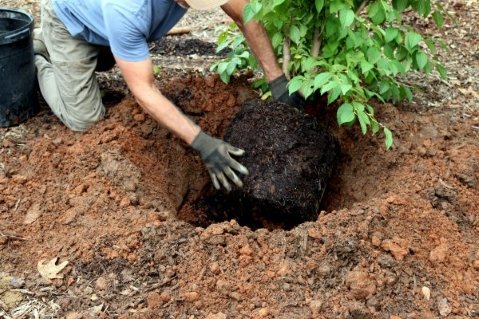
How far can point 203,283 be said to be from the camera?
2.97m

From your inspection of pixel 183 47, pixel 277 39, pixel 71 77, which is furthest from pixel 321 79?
pixel 183 47

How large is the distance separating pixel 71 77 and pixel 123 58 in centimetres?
90

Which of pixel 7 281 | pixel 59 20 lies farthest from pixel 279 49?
pixel 7 281

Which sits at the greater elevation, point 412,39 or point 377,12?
point 377,12

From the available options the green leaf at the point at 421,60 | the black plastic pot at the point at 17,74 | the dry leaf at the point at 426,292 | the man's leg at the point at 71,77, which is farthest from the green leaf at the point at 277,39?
the black plastic pot at the point at 17,74

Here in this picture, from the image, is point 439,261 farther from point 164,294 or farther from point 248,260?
point 164,294

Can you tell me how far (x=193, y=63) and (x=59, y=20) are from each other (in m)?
1.22

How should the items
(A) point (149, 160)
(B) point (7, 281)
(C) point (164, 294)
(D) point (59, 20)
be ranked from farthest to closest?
(D) point (59, 20), (A) point (149, 160), (B) point (7, 281), (C) point (164, 294)

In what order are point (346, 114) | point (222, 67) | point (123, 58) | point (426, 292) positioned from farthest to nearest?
point (222, 67) < point (123, 58) < point (346, 114) < point (426, 292)

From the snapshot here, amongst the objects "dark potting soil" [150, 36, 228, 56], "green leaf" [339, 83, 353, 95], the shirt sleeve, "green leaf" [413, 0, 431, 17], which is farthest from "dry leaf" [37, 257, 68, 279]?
"dark potting soil" [150, 36, 228, 56]

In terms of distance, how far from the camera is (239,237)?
10.4 ft

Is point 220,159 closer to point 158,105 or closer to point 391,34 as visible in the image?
point 158,105

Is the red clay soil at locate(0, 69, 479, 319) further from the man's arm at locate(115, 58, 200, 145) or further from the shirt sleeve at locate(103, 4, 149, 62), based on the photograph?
the shirt sleeve at locate(103, 4, 149, 62)

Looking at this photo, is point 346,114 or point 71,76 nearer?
point 346,114
